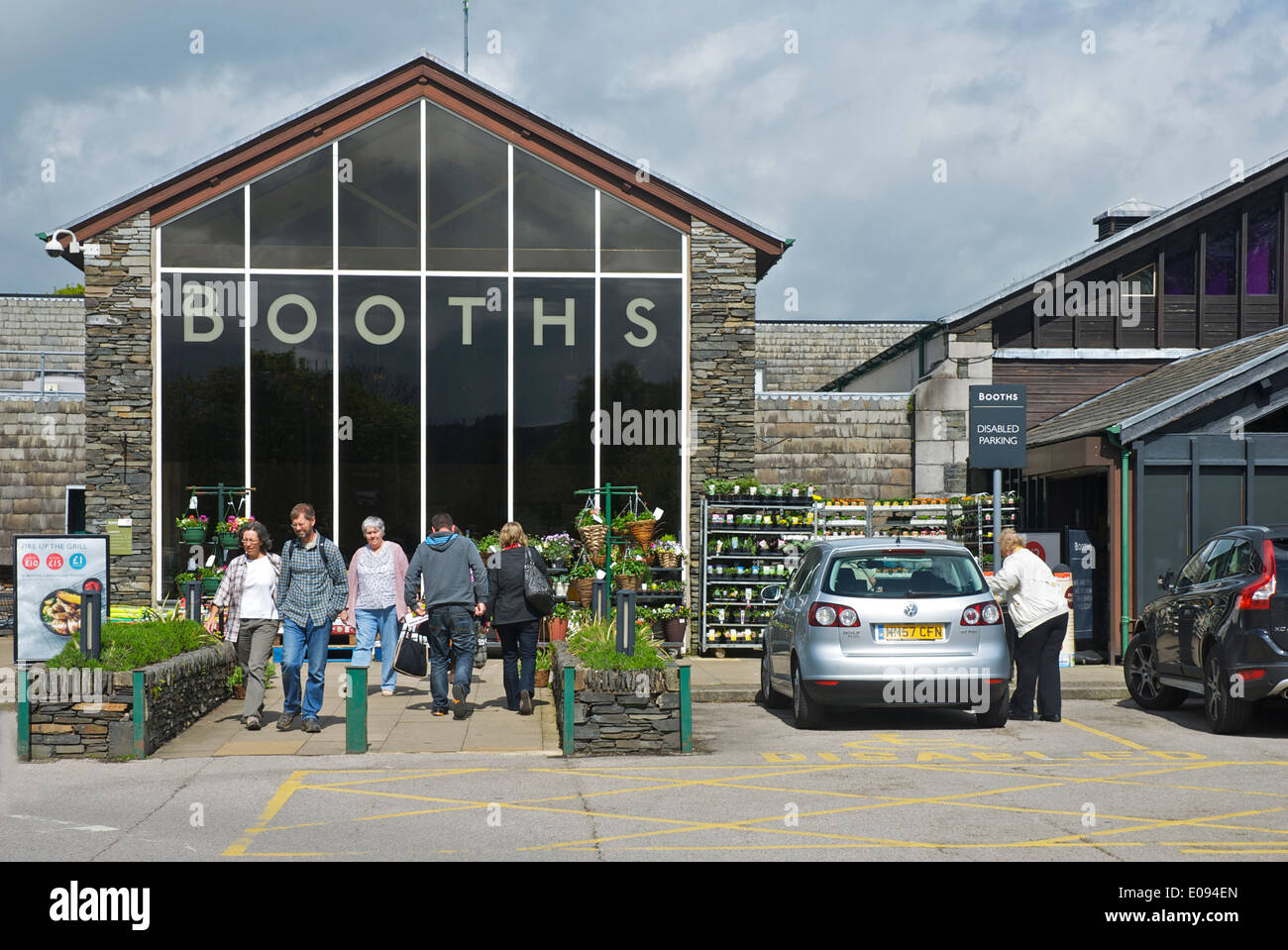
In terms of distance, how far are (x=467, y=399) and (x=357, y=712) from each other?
8.12m

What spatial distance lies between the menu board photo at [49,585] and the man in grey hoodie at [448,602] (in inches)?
149

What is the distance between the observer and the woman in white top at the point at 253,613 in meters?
12.0

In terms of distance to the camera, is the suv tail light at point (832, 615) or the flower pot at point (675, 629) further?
the flower pot at point (675, 629)

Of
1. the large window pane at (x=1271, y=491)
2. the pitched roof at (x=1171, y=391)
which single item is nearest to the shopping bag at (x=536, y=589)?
the pitched roof at (x=1171, y=391)

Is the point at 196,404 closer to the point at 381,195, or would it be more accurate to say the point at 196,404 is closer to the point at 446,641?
the point at 381,195

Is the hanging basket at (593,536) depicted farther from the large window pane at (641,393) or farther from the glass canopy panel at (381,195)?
the glass canopy panel at (381,195)

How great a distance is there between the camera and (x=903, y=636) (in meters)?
11.4

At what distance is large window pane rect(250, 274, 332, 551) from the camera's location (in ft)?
58.9

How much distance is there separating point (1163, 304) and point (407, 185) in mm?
11624

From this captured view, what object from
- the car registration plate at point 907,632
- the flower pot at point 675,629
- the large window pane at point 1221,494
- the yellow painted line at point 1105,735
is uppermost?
the large window pane at point 1221,494

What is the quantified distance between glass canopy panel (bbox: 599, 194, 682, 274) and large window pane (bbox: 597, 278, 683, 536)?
9.5 inches

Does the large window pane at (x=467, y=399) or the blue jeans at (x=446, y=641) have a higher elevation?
the large window pane at (x=467, y=399)

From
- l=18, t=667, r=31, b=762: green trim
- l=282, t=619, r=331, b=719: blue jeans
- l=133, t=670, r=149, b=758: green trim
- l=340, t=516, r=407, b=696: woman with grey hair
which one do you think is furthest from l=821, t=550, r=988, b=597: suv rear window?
l=18, t=667, r=31, b=762: green trim
